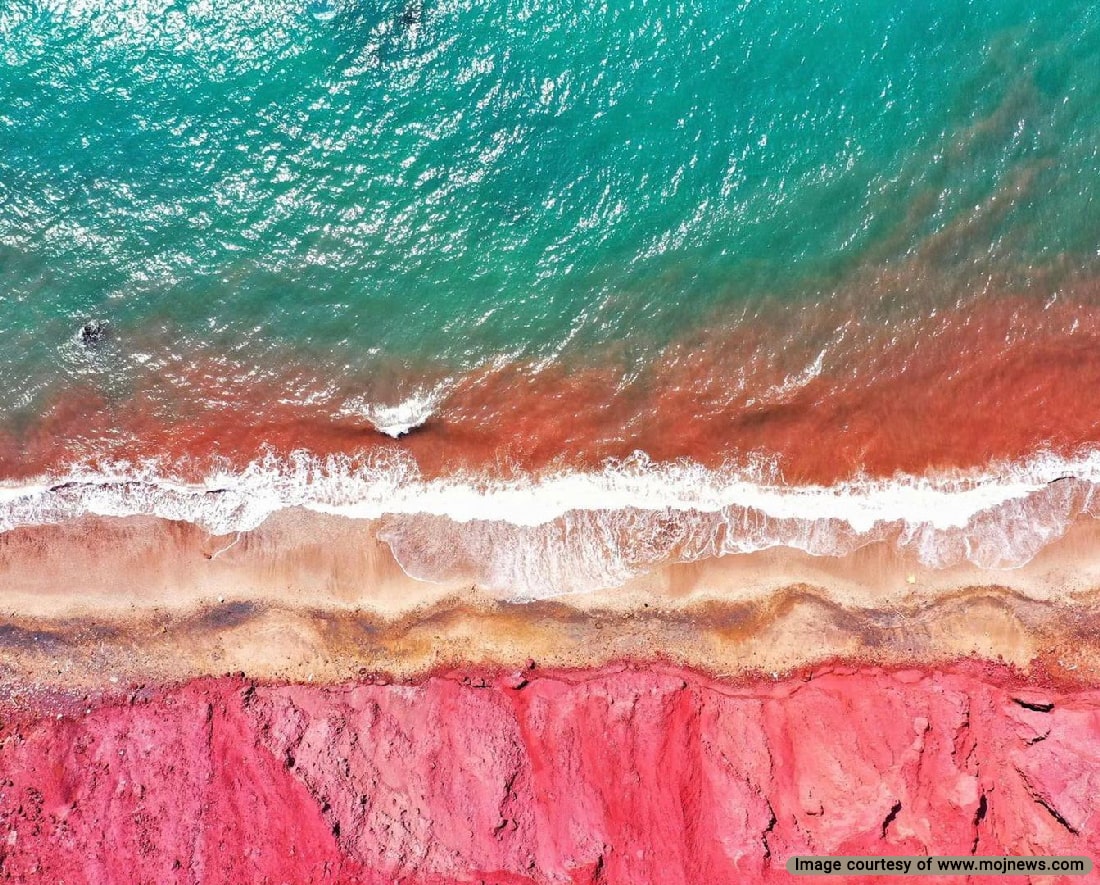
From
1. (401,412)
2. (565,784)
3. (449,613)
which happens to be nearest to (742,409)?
(401,412)

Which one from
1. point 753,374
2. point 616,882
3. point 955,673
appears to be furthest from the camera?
point 753,374

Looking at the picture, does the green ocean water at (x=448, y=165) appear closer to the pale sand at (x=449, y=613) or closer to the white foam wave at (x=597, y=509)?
the white foam wave at (x=597, y=509)

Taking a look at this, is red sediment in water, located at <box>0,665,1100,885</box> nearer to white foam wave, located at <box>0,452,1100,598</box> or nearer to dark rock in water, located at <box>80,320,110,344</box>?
white foam wave, located at <box>0,452,1100,598</box>

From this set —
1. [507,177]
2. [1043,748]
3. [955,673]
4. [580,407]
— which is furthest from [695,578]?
[507,177]

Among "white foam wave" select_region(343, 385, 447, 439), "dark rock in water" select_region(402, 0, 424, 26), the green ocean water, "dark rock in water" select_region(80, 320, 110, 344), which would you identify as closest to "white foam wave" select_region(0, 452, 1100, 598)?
"white foam wave" select_region(343, 385, 447, 439)

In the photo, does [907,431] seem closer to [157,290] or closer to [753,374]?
[753,374]

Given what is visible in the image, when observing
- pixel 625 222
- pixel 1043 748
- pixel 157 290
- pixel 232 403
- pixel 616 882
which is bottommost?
pixel 616 882

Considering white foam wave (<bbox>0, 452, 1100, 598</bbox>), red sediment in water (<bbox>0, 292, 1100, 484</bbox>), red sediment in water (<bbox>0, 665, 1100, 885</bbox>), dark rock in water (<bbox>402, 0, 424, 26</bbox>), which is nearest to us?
red sediment in water (<bbox>0, 665, 1100, 885</bbox>)
